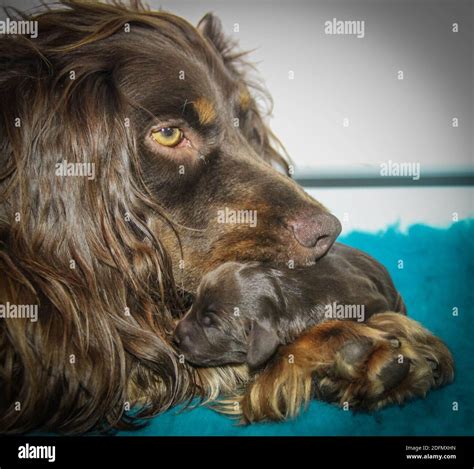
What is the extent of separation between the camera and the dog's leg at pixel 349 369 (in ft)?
5.71

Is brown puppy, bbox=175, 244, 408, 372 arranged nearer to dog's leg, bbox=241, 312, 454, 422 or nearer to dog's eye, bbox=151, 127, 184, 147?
dog's leg, bbox=241, 312, 454, 422

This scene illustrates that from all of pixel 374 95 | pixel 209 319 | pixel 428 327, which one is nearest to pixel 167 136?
pixel 209 319

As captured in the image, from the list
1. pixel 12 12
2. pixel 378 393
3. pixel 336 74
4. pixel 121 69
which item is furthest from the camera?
pixel 336 74

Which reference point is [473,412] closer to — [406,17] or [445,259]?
[445,259]

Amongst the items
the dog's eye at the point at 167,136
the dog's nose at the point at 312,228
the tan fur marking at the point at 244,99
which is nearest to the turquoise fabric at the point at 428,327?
the dog's nose at the point at 312,228

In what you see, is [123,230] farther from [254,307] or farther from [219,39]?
[219,39]

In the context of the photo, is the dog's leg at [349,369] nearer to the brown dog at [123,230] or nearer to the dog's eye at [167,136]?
the brown dog at [123,230]

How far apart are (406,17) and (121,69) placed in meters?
1.25

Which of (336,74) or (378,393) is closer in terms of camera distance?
(378,393)

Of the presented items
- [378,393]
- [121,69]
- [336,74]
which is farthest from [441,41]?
[378,393]

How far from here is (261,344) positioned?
1.80m

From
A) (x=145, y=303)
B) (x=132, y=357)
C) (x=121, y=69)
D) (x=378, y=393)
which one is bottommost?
(x=378, y=393)

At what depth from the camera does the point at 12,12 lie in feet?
6.82

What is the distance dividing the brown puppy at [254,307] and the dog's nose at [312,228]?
0.13m
